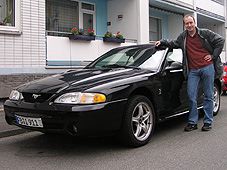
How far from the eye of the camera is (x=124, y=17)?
1291cm

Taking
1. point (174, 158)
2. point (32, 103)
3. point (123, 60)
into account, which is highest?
point (123, 60)

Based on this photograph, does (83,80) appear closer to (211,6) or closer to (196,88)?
(196,88)

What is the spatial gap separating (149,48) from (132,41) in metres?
6.88

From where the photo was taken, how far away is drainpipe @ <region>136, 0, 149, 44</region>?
12.5 meters

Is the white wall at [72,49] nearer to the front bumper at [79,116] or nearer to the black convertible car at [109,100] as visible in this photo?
the black convertible car at [109,100]

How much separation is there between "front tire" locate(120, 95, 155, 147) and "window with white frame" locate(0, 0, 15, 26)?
5208mm

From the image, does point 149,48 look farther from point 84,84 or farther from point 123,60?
point 84,84

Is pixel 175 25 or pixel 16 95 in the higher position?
pixel 175 25

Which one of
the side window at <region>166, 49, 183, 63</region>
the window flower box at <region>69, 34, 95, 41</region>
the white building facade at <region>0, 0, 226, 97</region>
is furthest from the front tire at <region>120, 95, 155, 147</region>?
the window flower box at <region>69, 34, 95, 41</region>

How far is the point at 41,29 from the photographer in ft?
29.8

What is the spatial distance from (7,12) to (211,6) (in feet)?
44.4

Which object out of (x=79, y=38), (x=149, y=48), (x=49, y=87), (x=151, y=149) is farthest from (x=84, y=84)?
(x=79, y=38)

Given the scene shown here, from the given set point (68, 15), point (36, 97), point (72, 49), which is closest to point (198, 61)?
point (36, 97)

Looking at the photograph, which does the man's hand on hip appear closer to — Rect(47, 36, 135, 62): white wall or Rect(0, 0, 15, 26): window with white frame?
Rect(47, 36, 135, 62): white wall
